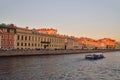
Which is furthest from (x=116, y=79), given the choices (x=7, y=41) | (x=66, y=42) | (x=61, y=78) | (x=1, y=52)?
(x=66, y=42)

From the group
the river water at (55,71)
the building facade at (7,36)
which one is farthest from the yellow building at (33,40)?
the river water at (55,71)

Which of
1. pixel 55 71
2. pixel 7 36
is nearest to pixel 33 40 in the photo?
pixel 7 36

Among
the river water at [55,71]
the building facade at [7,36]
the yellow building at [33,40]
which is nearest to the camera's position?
the river water at [55,71]

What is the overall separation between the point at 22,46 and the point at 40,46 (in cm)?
1436

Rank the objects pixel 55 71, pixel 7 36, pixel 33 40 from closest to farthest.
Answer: pixel 55 71, pixel 7 36, pixel 33 40

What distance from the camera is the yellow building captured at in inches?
3519

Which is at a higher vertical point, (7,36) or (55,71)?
(7,36)

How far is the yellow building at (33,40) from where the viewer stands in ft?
293

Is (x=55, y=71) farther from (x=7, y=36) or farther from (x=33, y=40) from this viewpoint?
(x=33, y=40)

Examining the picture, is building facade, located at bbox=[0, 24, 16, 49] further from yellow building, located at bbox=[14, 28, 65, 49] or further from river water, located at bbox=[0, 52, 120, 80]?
river water, located at bbox=[0, 52, 120, 80]

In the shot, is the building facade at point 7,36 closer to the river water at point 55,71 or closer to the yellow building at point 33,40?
the yellow building at point 33,40

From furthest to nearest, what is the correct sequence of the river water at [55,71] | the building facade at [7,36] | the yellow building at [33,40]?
1. the yellow building at [33,40]
2. the building facade at [7,36]
3. the river water at [55,71]

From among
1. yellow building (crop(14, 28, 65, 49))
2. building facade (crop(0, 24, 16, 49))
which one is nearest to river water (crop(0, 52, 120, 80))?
building facade (crop(0, 24, 16, 49))

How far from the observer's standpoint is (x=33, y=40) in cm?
9856
